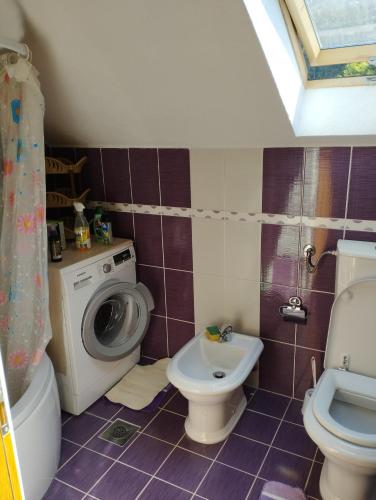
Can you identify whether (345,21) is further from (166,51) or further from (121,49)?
(121,49)

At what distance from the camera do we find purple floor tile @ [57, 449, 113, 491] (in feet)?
5.84

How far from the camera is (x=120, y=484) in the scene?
1.76 metres

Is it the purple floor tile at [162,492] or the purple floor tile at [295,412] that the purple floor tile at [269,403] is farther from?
the purple floor tile at [162,492]

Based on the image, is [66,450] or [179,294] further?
[179,294]

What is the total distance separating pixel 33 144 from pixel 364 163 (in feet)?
4.56

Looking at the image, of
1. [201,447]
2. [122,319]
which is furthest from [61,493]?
[122,319]

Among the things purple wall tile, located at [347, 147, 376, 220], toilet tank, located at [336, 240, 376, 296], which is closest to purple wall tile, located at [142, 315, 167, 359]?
toilet tank, located at [336, 240, 376, 296]

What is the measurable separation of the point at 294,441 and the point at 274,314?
0.61 m

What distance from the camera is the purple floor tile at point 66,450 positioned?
190 cm

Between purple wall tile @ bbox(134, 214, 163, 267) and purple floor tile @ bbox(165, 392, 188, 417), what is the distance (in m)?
0.76

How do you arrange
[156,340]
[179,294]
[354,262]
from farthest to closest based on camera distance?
1. [156,340]
2. [179,294]
3. [354,262]

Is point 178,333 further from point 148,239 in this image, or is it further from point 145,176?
point 145,176

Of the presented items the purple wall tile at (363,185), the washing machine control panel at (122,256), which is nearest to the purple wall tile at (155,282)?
the washing machine control panel at (122,256)

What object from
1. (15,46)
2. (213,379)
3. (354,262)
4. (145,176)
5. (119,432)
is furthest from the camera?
(145,176)
